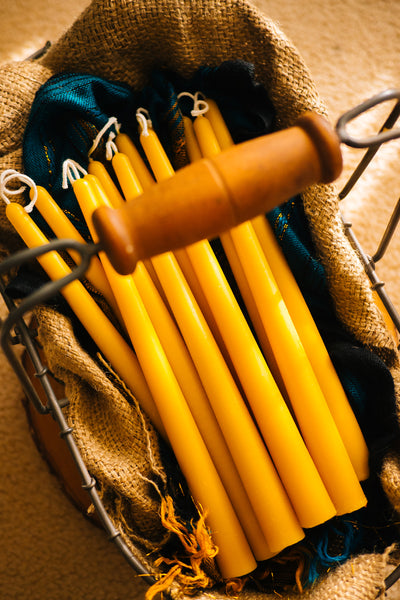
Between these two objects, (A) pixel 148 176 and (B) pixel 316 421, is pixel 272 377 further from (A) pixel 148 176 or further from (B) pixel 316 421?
(A) pixel 148 176

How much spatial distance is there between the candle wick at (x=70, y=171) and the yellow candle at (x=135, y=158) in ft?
0.14

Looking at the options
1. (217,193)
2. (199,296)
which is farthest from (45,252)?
(199,296)

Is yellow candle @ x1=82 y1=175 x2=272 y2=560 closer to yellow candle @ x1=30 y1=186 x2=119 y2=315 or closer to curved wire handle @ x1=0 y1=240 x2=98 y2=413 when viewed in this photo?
yellow candle @ x1=30 y1=186 x2=119 y2=315

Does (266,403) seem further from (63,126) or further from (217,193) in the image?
(63,126)

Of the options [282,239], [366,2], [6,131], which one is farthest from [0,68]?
[366,2]

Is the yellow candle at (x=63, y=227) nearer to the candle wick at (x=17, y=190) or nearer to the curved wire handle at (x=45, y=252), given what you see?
the candle wick at (x=17, y=190)

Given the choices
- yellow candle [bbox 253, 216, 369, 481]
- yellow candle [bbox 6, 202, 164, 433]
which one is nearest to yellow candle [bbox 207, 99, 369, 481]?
yellow candle [bbox 253, 216, 369, 481]

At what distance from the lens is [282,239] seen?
0.39m

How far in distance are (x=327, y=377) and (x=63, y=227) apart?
0.25 m

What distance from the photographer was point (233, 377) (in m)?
0.40

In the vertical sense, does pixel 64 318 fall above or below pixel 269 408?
above

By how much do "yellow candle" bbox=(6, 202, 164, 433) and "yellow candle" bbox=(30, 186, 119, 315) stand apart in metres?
0.01

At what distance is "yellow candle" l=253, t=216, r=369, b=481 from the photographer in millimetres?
372

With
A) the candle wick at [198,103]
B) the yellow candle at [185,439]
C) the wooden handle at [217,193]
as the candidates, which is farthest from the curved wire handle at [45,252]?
the candle wick at [198,103]
